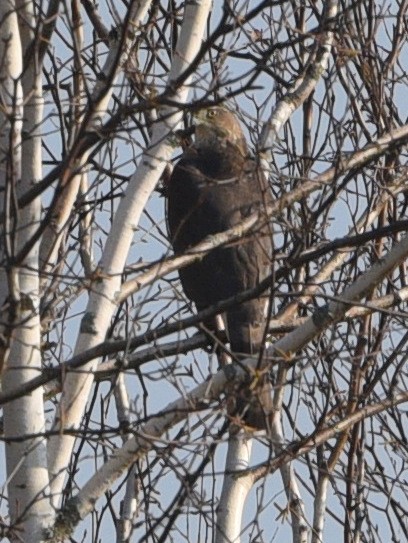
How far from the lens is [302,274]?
649cm

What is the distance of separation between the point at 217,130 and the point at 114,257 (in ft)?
9.47

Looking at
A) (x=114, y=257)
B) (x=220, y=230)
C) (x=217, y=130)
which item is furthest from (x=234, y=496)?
(x=217, y=130)

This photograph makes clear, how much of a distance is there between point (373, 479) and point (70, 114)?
243 cm

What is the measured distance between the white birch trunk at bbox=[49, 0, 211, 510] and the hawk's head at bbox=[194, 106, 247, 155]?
210 cm

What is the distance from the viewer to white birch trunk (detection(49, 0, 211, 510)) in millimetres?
4758

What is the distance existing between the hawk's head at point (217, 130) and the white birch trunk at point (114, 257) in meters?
2.10

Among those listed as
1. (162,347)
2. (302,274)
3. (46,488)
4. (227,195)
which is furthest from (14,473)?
(227,195)

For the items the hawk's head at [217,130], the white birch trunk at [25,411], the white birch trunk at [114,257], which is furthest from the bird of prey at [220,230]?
the white birch trunk at [25,411]

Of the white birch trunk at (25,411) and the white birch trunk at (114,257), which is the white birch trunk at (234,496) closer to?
the white birch trunk at (114,257)

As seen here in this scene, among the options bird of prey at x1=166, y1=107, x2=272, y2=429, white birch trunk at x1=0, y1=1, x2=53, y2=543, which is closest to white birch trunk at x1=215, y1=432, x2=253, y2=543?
white birch trunk at x1=0, y1=1, x2=53, y2=543

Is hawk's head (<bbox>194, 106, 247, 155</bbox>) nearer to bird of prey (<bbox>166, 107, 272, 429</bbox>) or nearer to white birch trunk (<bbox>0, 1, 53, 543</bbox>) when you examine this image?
bird of prey (<bbox>166, 107, 272, 429</bbox>)

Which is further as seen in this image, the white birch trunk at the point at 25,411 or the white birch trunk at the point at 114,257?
the white birch trunk at the point at 114,257

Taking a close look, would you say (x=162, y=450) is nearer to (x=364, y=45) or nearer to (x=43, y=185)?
(x=43, y=185)

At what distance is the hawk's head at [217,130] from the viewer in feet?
25.2
